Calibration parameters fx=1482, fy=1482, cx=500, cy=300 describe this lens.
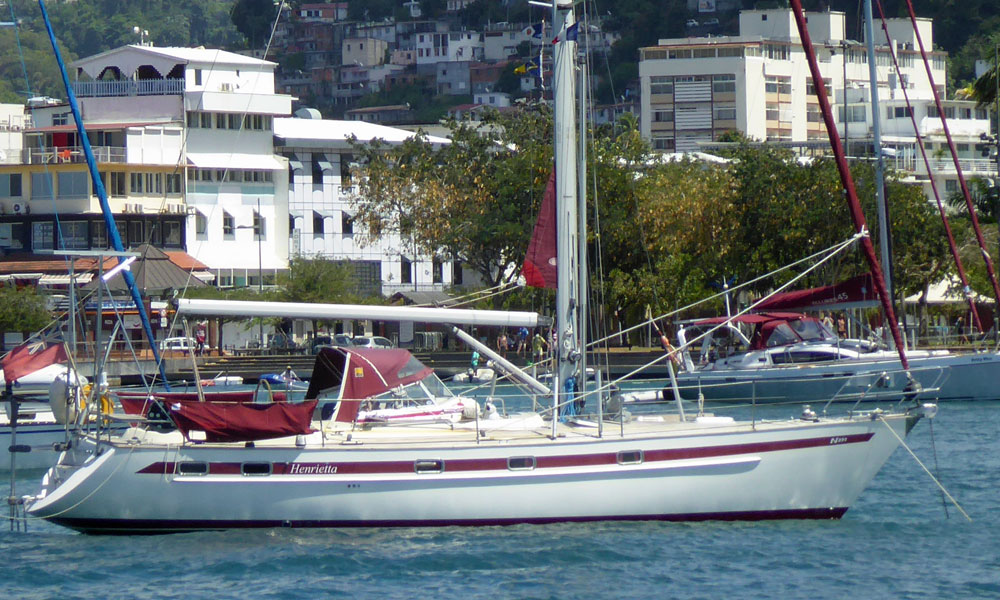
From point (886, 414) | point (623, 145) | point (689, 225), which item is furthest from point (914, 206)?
point (886, 414)

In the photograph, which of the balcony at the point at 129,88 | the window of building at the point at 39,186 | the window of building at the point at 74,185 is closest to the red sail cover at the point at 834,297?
the window of building at the point at 74,185

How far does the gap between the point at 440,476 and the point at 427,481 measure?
0.22 m

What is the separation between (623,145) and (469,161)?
8.37 m

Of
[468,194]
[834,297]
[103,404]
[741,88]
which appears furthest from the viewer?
[741,88]

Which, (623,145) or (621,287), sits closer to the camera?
(621,287)

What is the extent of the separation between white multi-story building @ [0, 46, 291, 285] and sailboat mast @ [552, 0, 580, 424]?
55.7m

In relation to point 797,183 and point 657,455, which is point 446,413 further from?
point 797,183

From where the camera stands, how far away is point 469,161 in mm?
73312

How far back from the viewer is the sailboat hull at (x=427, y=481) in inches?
908

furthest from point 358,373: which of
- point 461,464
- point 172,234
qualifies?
point 172,234

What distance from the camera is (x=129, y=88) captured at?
8781 centimetres

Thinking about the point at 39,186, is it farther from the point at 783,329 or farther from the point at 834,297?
the point at 834,297

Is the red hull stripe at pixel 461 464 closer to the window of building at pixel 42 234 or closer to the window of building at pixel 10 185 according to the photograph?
the window of building at pixel 42 234

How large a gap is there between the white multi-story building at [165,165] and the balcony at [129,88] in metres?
0.06
